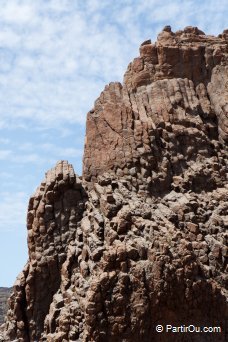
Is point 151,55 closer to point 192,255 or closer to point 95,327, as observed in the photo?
point 192,255

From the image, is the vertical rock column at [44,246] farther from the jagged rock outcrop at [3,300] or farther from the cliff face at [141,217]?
the jagged rock outcrop at [3,300]

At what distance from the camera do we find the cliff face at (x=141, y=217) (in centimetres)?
3169

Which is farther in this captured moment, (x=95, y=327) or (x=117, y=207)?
(x=117, y=207)

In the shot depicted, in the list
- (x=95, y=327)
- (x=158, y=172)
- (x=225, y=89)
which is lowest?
(x=95, y=327)

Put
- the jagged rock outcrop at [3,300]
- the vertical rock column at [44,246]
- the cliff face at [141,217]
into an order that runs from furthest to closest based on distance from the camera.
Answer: the jagged rock outcrop at [3,300] → the vertical rock column at [44,246] → the cliff face at [141,217]

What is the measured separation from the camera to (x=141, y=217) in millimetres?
34969

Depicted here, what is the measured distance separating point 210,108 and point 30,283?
19722 millimetres

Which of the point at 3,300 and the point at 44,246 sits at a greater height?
→ the point at 3,300

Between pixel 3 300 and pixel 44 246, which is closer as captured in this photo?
pixel 44 246

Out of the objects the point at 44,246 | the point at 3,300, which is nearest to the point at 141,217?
the point at 44,246

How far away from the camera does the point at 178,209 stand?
36.5 m

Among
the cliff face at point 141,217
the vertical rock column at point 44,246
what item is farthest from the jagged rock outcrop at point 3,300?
the cliff face at point 141,217

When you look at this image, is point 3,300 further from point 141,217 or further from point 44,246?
point 141,217

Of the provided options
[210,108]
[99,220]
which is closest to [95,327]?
[99,220]
